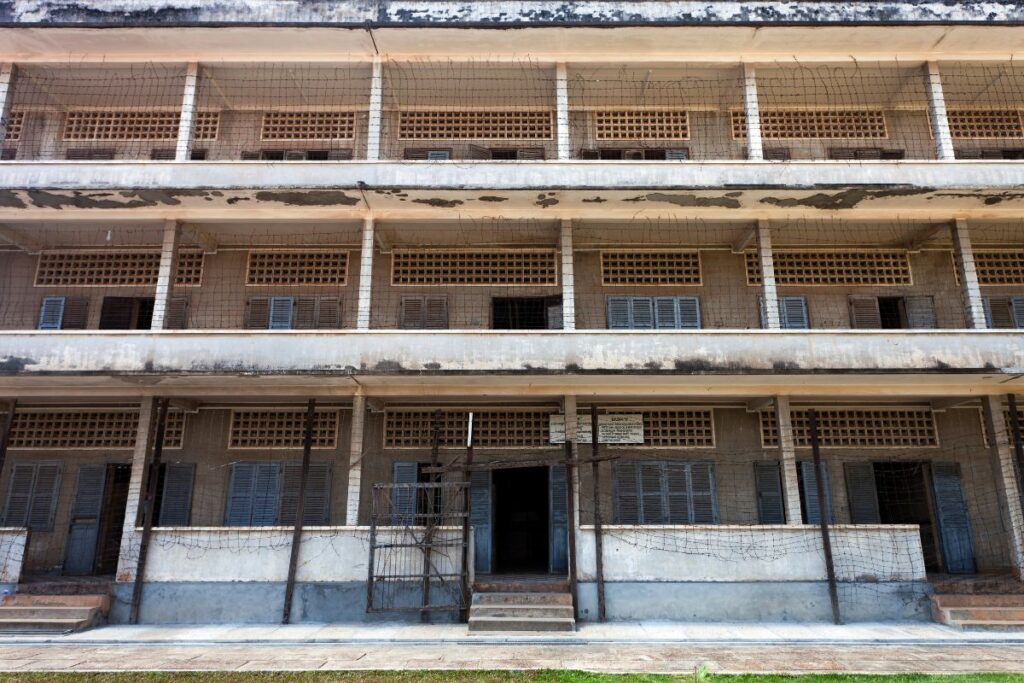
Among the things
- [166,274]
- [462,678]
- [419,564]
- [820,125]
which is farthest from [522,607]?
[820,125]

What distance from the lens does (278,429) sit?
1212 cm

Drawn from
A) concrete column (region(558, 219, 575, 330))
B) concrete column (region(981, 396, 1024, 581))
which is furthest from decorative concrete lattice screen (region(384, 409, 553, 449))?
concrete column (region(981, 396, 1024, 581))

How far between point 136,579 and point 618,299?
9.50 m

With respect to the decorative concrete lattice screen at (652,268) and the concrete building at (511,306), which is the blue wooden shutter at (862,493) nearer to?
the concrete building at (511,306)

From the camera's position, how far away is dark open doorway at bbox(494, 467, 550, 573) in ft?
42.6

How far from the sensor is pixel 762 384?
426 inches

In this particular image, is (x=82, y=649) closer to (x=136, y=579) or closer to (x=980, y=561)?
(x=136, y=579)

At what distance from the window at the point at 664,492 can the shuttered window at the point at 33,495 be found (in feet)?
34.1

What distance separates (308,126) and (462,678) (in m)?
10.8

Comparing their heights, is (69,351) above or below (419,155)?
below

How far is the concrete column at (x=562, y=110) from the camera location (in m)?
11.3

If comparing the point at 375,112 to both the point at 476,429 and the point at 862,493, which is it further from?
the point at 862,493

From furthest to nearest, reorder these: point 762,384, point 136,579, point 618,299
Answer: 1. point 618,299
2. point 762,384
3. point 136,579

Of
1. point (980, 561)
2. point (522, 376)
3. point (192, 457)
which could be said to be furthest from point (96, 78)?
point (980, 561)
